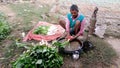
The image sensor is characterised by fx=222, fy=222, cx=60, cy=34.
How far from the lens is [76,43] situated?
14.2 ft

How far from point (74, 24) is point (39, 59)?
1288 mm

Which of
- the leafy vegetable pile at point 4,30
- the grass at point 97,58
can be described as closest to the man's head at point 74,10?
the grass at point 97,58

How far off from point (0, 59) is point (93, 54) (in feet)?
5.83

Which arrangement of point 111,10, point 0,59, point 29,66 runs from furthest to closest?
1. point 111,10
2. point 0,59
3. point 29,66

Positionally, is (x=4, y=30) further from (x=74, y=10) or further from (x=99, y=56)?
(x=99, y=56)

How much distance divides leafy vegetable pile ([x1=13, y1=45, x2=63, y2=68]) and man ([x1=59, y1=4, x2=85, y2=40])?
81 centimetres

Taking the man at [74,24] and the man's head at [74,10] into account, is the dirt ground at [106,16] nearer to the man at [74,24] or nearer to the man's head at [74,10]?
the man at [74,24]

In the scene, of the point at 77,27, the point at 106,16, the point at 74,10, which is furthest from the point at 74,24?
the point at 106,16

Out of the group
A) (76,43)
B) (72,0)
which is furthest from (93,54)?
(72,0)

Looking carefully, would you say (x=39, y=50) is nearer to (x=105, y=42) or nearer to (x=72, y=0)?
(x=105, y=42)

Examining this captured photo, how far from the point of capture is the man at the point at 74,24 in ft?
14.3

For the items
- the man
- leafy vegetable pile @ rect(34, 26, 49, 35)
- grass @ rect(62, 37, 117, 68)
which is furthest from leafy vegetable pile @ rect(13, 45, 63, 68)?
leafy vegetable pile @ rect(34, 26, 49, 35)

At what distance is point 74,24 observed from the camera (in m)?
4.56

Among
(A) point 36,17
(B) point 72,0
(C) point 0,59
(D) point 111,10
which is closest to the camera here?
(C) point 0,59
